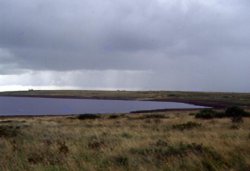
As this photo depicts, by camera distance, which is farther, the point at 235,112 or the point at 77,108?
the point at 77,108

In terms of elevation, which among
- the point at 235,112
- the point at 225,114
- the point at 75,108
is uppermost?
the point at 235,112

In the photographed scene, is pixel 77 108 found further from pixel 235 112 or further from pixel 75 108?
pixel 235 112

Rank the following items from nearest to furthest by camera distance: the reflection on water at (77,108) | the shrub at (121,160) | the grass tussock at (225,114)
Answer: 1. the shrub at (121,160)
2. the grass tussock at (225,114)
3. the reflection on water at (77,108)

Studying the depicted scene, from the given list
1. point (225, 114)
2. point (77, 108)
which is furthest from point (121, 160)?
point (77, 108)

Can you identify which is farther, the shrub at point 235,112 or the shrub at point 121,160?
the shrub at point 235,112

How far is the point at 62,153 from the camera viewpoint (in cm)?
1085

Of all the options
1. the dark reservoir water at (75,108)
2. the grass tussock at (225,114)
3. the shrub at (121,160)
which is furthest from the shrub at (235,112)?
the dark reservoir water at (75,108)

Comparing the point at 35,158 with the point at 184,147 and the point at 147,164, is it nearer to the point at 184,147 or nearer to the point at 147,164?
the point at 147,164

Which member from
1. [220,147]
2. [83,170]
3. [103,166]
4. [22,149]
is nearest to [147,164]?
[103,166]

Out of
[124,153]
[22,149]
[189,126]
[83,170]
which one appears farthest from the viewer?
[189,126]

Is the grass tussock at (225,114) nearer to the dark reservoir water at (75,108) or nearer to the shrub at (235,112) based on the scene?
the shrub at (235,112)

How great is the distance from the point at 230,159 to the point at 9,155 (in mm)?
6133

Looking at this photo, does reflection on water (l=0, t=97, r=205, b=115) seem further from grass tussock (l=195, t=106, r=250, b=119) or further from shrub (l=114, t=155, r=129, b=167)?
shrub (l=114, t=155, r=129, b=167)

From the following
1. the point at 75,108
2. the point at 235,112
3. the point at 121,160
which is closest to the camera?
the point at 121,160
